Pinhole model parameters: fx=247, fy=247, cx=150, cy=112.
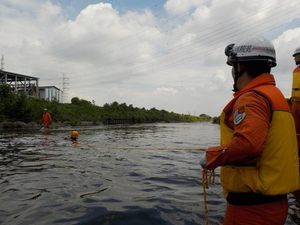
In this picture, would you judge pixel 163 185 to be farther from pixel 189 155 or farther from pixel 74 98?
pixel 74 98

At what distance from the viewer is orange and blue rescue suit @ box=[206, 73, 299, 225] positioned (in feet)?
6.52

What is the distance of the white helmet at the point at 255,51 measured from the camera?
7.61 feet

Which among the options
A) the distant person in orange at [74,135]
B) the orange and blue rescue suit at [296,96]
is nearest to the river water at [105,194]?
the orange and blue rescue suit at [296,96]

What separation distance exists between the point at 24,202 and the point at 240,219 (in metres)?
4.25

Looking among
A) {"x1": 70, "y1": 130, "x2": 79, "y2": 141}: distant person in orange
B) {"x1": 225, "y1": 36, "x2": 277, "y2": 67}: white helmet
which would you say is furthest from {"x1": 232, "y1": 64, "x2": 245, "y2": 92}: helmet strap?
{"x1": 70, "y1": 130, "x2": 79, "y2": 141}: distant person in orange

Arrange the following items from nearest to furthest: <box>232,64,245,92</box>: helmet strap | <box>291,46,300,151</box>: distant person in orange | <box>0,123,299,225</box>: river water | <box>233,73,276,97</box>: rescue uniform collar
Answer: <box>233,73,276,97</box>: rescue uniform collar → <box>232,64,245,92</box>: helmet strap → <box>0,123,299,225</box>: river water → <box>291,46,300,151</box>: distant person in orange

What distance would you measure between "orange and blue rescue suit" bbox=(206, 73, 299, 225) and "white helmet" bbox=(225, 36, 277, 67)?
25cm

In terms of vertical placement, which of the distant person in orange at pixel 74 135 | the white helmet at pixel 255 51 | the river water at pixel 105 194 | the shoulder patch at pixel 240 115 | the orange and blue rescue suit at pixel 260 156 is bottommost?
the river water at pixel 105 194

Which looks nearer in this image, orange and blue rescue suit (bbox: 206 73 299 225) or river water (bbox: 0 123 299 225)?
orange and blue rescue suit (bbox: 206 73 299 225)

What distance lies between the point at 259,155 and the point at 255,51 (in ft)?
3.18

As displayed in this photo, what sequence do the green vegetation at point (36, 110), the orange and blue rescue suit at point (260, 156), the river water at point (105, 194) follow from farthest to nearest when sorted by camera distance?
the green vegetation at point (36, 110) → the river water at point (105, 194) → the orange and blue rescue suit at point (260, 156)

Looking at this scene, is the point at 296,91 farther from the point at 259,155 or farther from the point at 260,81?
the point at 259,155

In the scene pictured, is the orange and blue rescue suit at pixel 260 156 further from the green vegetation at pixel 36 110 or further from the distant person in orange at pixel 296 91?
the green vegetation at pixel 36 110

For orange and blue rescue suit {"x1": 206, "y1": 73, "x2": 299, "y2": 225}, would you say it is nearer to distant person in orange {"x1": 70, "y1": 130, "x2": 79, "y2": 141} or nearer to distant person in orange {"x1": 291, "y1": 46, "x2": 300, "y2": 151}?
distant person in orange {"x1": 291, "y1": 46, "x2": 300, "y2": 151}
